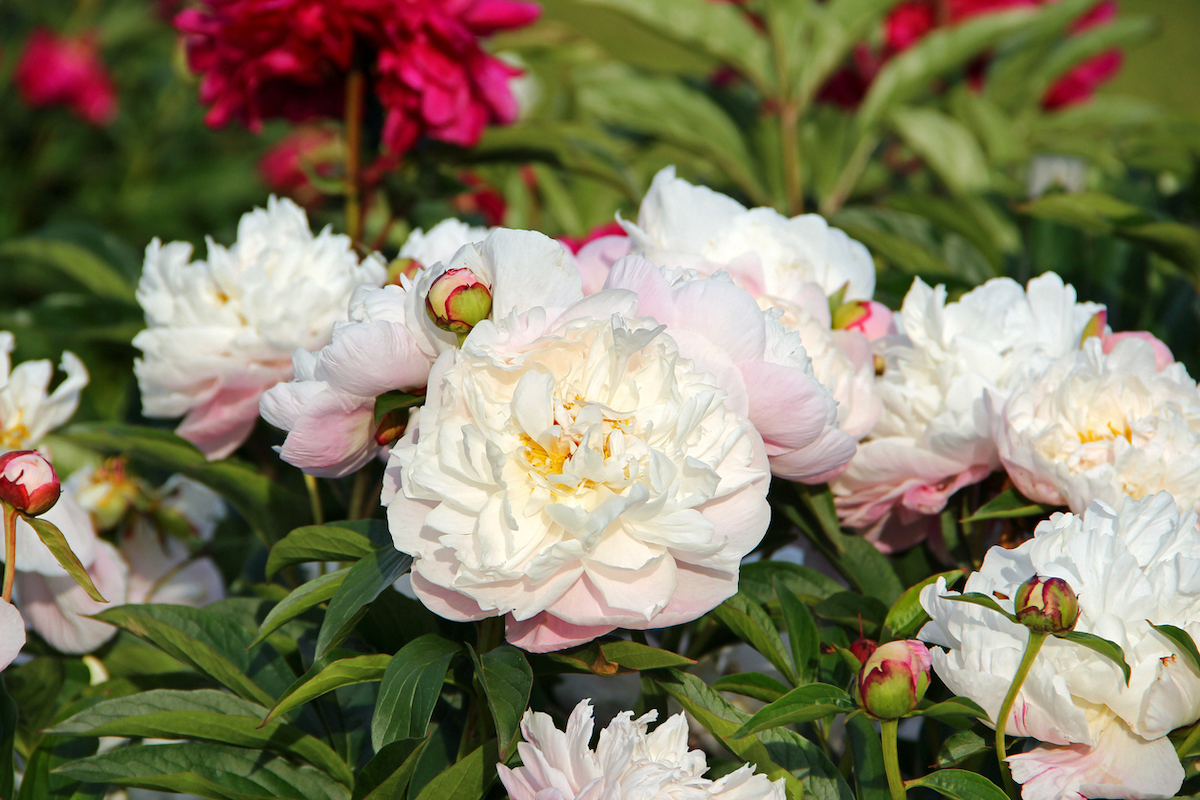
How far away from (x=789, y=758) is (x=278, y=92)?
0.88 metres

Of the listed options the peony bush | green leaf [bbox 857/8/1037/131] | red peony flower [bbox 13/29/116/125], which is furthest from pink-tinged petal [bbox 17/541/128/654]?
red peony flower [bbox 13/29/116/125]

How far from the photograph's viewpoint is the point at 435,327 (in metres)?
0.53

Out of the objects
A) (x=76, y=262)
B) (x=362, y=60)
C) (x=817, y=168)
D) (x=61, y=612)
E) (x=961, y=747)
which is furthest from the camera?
(x=817, y=168)

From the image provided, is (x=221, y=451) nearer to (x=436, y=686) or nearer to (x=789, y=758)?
(x=436, y=686)

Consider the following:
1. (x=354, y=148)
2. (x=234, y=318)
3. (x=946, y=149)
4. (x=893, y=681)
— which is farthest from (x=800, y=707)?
(x=946, y=149)

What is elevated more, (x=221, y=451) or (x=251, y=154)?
(x=221, y=451)

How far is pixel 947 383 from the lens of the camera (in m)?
0.67

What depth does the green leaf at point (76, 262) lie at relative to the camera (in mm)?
1330

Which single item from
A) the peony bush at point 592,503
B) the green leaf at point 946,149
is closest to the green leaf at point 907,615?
the peony bush at point 592,503

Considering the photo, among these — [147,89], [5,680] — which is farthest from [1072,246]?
[147,89]

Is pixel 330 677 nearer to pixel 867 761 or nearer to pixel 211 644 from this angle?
pixel 211 644

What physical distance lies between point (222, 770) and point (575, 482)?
0.32 m

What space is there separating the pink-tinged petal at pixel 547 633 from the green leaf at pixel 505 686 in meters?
0.01

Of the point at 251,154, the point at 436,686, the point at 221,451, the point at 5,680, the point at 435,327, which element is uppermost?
the point at 435,327
